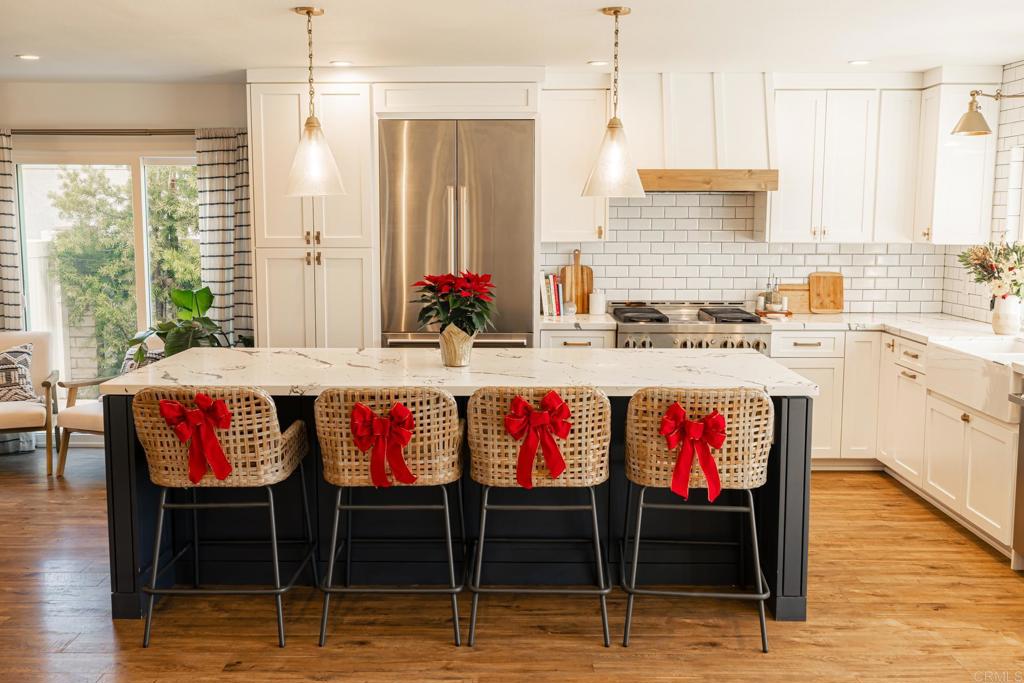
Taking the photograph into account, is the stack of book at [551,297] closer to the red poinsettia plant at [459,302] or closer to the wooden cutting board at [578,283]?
the wooden cutting board at [578,283]

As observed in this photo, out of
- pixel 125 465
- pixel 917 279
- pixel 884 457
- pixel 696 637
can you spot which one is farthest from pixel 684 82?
pixel 125 465

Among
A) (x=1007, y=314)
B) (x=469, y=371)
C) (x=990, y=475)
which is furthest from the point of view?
(x=1007, y=314)

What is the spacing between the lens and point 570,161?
5.73 meters

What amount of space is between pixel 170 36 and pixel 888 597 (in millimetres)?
4242

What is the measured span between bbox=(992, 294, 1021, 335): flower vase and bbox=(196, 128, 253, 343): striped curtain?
174 inches

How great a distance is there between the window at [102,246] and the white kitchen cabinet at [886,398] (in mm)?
4501

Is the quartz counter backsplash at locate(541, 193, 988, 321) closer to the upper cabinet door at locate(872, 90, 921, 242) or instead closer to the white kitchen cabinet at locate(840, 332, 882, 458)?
the upper cabinet door at locate(872, 90, 921, 242)

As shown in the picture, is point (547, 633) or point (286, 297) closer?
point (547, 633)

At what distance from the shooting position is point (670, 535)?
382 centimetres

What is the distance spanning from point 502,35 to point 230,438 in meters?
2.54

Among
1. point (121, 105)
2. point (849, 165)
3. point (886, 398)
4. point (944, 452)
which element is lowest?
point (944, 452)

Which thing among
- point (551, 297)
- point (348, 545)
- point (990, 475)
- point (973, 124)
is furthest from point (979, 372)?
point (348, 545)

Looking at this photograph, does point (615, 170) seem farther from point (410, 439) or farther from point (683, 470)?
point (410, 439)

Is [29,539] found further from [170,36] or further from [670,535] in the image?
[670,535]
